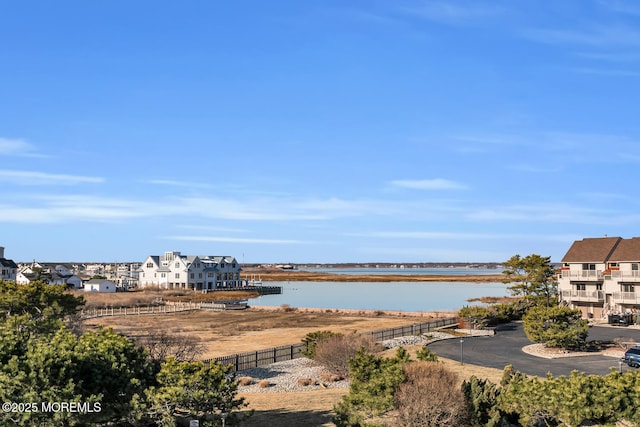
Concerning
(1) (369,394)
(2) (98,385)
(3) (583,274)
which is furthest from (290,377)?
(3) (583,274)

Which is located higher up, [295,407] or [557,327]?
[557,327]

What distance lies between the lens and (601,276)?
58.0 metres

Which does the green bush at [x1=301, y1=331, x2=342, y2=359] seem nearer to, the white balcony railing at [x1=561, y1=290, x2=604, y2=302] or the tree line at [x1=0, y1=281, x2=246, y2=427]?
the tree line at [x1=0, y1=281, x2=246, y2=427]

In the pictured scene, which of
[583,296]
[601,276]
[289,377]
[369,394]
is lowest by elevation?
[289,377]

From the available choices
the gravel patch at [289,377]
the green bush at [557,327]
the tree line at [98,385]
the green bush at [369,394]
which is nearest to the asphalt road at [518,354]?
the green bush at [557,327]

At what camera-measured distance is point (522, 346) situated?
4316 centimetres

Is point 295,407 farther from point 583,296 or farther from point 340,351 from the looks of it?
point 583,296

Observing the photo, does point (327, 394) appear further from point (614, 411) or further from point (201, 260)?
point (201, 260)

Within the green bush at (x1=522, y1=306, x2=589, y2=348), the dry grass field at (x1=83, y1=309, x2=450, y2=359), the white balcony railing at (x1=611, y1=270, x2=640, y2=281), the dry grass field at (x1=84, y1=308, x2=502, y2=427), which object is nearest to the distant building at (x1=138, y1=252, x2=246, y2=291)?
the dry grass field at (x1=83, y1=309, x2=450, y2=359)

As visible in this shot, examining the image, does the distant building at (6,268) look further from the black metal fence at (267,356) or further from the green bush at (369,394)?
the green bush at (369,394)

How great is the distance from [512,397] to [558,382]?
1.59m

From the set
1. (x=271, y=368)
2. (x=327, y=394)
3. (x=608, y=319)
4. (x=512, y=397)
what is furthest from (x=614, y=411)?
(x=608, y=319)

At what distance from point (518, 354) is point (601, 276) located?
24480 millimetres

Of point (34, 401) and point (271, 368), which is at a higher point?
point (34, 401)
